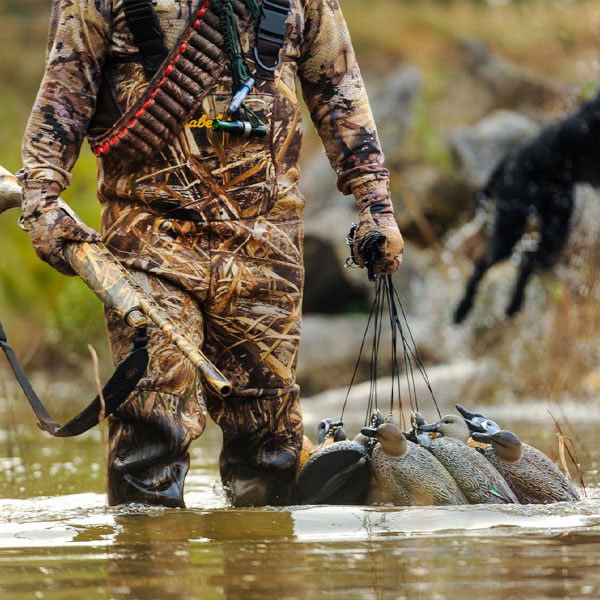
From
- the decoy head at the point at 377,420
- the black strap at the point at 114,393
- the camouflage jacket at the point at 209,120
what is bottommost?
the decoy head at the point at 377,420

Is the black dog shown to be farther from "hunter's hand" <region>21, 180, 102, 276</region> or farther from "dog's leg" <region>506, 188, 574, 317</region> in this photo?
"hunter's hand" <region>21, 180, 102, 276</region>

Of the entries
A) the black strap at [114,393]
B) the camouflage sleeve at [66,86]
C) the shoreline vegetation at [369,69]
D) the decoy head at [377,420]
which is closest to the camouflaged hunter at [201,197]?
the camouflage sleeve at [66,86]

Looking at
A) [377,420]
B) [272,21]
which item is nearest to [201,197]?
[272,21]

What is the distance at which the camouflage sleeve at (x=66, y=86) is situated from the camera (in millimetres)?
4148

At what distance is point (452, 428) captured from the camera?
4.45 metres

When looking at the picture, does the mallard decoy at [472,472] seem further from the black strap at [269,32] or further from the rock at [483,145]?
the rock at [483,145]

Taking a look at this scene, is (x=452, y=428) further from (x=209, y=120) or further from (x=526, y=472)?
(x=209, y=120)

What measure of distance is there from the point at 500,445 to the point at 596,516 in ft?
1.77

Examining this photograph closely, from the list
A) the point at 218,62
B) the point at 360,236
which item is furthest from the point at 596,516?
the point at 218,62

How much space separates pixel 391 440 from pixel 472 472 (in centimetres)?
30

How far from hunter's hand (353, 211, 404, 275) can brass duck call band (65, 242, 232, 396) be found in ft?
2.59

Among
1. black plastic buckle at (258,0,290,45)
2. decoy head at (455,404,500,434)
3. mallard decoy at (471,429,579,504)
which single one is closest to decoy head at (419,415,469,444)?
decoy head at (455,404,500,434)

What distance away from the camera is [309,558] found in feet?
10.5

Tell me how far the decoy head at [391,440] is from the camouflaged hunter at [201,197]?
483 millimetres
